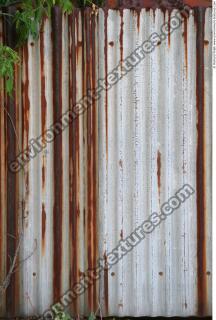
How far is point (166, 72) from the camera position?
3953 millimetres

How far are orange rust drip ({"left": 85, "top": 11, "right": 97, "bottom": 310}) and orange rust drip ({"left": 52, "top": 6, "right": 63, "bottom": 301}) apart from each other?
0.21 metres

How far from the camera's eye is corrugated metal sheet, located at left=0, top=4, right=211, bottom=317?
393 centimetres

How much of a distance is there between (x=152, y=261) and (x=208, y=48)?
5.55 feet

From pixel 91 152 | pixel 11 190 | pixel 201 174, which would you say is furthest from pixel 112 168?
pixel 11 190

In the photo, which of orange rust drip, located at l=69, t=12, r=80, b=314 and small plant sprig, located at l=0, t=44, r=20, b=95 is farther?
orange rust drip, located at l=69, t=12, r=80, b=314

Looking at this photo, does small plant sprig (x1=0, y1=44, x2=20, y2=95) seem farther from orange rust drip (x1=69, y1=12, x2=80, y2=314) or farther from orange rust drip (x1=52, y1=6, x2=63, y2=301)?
orange rust drip (x1=69, y1=12, x2=80, y2=314)

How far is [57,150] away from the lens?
12.9 ft

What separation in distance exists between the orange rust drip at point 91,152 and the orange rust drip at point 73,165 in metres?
0.09

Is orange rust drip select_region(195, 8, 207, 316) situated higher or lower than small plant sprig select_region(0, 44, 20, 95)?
lower

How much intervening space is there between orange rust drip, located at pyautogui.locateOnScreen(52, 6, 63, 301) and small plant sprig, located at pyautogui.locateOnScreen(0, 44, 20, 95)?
0.33 metres

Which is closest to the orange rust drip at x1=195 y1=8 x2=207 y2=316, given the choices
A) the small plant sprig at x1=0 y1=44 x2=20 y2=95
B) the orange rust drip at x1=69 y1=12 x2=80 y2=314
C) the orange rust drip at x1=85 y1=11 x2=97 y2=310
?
the orange rust drip at x1=85 y1=11 x2=97 y2=310

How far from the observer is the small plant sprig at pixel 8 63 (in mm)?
3539

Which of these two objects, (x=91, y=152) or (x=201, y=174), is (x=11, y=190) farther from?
(x=201, y=174)

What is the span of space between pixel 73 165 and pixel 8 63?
2.97 feet
